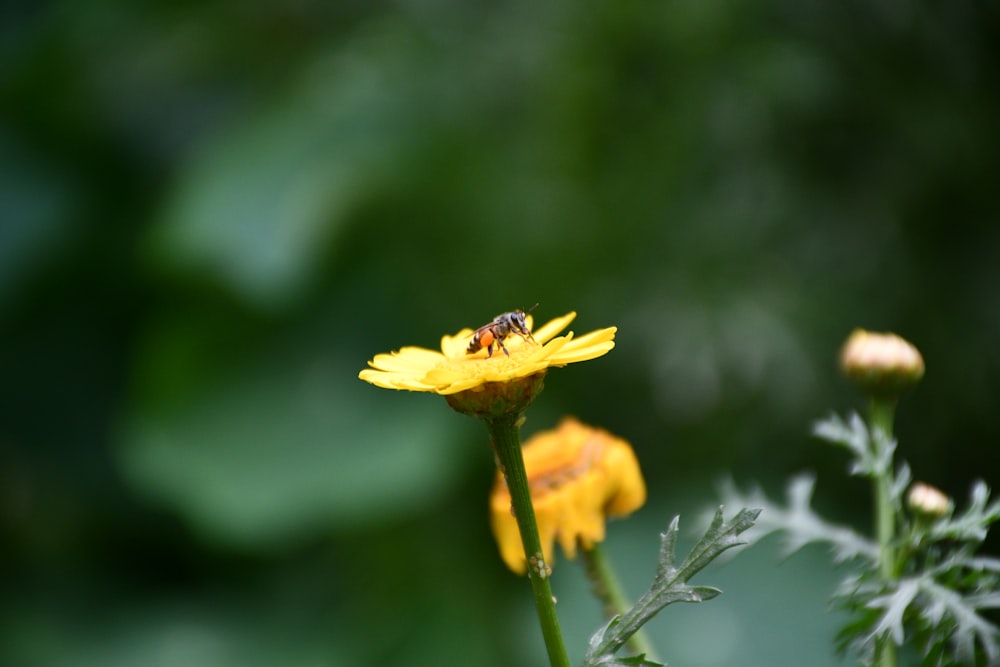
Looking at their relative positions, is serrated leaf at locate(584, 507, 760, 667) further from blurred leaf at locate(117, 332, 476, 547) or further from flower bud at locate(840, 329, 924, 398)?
blurred leaf at locate(117, 332, 476, 547)

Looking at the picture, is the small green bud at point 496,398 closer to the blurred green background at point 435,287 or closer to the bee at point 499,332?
the bee at point 499,332

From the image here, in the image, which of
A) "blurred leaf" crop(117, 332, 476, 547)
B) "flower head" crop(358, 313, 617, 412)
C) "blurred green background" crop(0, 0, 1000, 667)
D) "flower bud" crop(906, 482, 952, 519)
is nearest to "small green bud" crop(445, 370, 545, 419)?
"flower head" crop(358, 313, 617, 412)

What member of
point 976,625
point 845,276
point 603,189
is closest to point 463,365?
point 976,625

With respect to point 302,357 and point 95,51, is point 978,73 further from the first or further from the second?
point 95,51

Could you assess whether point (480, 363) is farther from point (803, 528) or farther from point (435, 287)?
point (435, 287)

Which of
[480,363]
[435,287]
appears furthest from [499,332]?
[435,287]

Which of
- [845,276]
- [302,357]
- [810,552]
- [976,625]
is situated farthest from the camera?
Answer: [302,357]

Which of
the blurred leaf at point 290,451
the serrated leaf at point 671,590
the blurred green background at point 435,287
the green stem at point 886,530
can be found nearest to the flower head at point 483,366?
the serrated leaf at point 671,590
